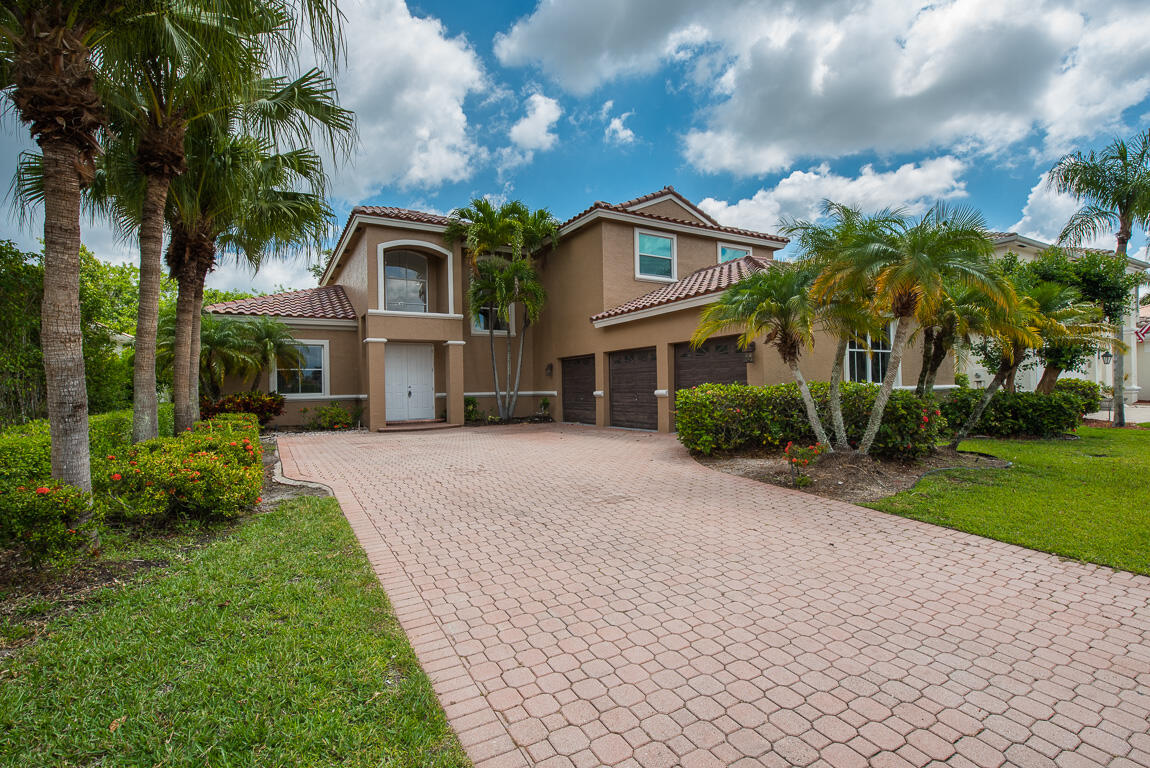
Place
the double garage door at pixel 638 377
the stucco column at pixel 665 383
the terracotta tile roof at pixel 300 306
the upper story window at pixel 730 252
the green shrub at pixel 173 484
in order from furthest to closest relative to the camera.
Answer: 1. the upper story window at pixel 730 252
2. the terracotta tile roof at pixel 300 306
3. the stucco column at pixel 665 383
4. the double garage door at pixel 638 377
5. the green shrub at pixel 173 484

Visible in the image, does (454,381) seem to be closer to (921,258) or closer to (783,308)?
(783,308)

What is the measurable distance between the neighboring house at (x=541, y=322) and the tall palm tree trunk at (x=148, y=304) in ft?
27.4

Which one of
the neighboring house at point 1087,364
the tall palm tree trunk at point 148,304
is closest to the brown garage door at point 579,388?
the tall palm tree trunk at point 148,304

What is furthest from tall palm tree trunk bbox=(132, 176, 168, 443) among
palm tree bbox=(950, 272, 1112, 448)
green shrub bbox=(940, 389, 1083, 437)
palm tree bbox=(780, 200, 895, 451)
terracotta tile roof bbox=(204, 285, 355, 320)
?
green shrub bbox=(940, 389, 1083, 437)

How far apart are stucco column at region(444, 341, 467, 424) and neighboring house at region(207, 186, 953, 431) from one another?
39mm

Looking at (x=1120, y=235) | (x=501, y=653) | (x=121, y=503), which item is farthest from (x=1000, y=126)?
(x=121, y=503)

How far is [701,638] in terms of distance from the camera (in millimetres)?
3447

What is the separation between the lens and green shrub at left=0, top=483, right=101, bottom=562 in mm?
3969

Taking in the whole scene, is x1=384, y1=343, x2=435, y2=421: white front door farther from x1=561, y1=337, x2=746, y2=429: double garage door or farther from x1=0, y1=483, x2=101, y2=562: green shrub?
→ x1=0, y1=483, x2=101, y2=562: green shrub

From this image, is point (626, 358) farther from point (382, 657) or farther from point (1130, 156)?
point (1130, 156)

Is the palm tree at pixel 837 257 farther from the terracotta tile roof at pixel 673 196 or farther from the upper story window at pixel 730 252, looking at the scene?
the upper story window at pixel 730 252

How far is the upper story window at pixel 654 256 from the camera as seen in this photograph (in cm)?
1709

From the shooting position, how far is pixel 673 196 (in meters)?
19.0

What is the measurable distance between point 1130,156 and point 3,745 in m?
22.2
